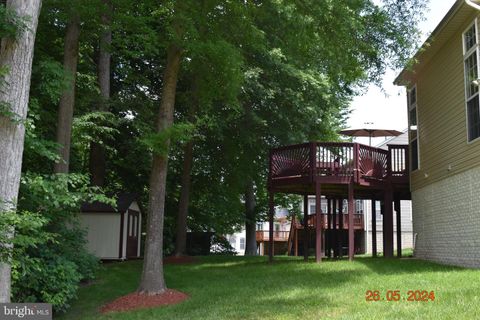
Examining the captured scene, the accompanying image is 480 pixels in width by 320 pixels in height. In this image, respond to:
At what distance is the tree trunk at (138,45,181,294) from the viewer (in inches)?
407

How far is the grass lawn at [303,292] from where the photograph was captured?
722 cm

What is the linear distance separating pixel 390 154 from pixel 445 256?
3.96 metres

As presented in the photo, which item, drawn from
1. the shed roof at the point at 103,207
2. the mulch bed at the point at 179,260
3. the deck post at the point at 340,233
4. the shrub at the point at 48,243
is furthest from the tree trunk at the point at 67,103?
the deck post at the point at 340,233

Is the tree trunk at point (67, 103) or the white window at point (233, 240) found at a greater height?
the tree trunk at point (67, 103)

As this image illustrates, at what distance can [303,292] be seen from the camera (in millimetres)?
9219

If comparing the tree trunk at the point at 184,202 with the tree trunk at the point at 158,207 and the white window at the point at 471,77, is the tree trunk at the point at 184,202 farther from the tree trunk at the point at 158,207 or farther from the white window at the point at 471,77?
the white window at the point at 471,77

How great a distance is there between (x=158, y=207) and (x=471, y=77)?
7.09m

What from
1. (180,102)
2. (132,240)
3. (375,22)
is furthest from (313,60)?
(132,240)

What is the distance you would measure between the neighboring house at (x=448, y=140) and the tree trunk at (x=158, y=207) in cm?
558

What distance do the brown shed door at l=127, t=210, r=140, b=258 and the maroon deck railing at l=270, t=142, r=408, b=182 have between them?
23.0 feet

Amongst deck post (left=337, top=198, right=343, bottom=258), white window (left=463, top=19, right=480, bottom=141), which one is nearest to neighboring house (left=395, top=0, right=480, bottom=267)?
white window (left=463, top=19, right=480, bottom=141)

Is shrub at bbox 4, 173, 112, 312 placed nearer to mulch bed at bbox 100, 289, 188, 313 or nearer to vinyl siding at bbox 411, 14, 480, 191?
mulch bed at bbox 100, 289, 188, 313

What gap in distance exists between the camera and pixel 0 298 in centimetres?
699

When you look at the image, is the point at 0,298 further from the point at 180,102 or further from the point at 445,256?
the point at 180,102
